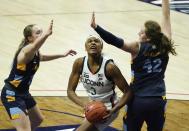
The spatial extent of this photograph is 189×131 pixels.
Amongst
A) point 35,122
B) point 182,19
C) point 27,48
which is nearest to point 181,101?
point 35,122

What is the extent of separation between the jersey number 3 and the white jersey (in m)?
0.51

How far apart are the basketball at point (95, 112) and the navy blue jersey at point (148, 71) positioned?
46 cm

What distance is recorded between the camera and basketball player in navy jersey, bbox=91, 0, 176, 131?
439cm

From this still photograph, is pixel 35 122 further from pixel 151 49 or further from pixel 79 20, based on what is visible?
pixel 79 20

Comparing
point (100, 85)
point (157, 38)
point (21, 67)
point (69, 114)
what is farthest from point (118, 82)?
point (69, 114)

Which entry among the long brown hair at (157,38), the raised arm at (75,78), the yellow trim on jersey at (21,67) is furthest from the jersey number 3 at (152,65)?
the yellow trim on jersey at (21,67)

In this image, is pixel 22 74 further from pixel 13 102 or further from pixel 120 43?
pixel 120 43

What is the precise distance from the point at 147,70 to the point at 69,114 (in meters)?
2.64

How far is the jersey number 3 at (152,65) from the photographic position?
174 inches

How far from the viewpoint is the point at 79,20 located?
11656 millimetres

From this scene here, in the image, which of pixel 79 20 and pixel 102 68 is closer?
pixel 102 68

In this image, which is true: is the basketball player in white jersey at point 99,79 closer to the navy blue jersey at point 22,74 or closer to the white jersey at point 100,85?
the white jersey at point 100,85

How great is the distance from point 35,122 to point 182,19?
7.75 meters

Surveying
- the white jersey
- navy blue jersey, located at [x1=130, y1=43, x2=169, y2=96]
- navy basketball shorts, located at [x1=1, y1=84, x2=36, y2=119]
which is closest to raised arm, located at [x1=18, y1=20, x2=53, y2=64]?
navy basketball shorts, located at [x1=1, y1=84, x2=36, y2=119]
